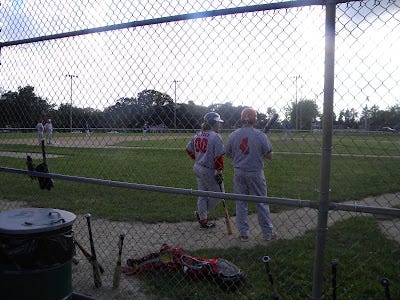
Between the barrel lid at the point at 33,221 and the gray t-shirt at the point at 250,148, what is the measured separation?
273 centimetres

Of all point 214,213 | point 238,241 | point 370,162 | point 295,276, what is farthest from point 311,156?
point 295,276

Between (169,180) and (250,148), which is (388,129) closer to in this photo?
(250,148)

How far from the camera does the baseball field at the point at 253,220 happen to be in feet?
12.3

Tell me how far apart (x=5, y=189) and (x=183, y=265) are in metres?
6.61

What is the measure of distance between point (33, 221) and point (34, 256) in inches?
11.1

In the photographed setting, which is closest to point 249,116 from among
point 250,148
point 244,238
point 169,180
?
point 250,148

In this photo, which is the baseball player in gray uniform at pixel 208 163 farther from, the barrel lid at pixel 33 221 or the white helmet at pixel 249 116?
the barrel lid at pixel 33 221

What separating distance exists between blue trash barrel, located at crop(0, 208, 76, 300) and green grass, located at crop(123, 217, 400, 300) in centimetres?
111

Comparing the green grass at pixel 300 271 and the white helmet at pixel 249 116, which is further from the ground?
the white helmet at pixel 249 116

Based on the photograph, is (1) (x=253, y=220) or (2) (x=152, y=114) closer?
(2) (x=152, y=114)

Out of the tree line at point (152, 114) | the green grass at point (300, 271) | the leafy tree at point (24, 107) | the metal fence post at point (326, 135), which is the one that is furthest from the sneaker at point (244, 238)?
the leafy tree at point (24, 107)

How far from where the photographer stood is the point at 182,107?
3391 mm

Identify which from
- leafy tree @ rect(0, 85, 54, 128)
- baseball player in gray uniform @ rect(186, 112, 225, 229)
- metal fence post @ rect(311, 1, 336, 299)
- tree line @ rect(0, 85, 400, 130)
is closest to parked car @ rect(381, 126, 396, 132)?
tree line @ rect(0, 85, 400, 130)

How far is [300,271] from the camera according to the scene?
161 inches
